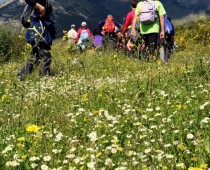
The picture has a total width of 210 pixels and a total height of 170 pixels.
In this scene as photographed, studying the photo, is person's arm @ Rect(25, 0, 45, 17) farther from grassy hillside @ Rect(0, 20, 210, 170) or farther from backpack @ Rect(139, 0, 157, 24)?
grassy hillside @ Rect(0, 20, 210, 170)

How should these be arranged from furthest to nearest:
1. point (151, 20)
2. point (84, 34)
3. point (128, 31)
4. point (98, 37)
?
1. point (84, 34)
2. point (98, 37)
3. point (128, 31)
4. point (151, 20)

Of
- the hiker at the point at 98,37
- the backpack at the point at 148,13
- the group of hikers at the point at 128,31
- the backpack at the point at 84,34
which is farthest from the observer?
the backpack at the point at 84,34

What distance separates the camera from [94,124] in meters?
3.33

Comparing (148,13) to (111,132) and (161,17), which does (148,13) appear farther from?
(111,132)

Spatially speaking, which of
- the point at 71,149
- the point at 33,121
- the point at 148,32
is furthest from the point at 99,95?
the point at 148,32

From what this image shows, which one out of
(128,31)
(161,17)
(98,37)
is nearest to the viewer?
(161,17)

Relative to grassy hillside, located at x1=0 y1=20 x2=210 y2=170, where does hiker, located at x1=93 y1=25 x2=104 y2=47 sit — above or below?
below

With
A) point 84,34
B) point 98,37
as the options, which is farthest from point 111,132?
point 84,34

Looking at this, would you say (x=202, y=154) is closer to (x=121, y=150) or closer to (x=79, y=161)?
(x=121, y=150)

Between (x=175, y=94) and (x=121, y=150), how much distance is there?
1.79 m

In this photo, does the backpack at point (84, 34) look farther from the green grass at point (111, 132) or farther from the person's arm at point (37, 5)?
the green grass at point (111, 132)

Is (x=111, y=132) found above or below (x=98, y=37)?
above

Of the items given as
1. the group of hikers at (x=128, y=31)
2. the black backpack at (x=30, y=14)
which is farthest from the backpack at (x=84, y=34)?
the black backpack at (x=30, y=14)

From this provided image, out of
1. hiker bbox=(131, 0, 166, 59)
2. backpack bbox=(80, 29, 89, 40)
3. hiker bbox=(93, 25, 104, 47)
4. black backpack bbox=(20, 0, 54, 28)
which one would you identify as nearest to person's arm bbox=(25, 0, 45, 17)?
black backpack bbox=(20, 0, 54, 28)
